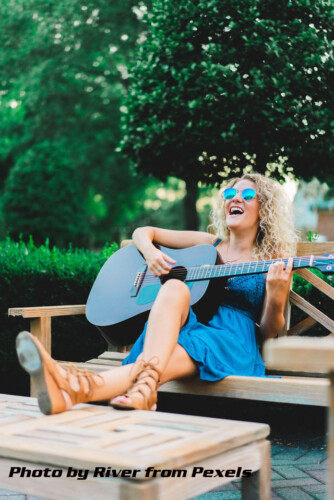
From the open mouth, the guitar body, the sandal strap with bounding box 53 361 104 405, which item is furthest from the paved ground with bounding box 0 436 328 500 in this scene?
the open mouth

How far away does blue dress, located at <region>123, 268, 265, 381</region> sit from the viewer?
9.98 feet

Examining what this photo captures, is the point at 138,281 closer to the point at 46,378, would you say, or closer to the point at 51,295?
the point at 51,295

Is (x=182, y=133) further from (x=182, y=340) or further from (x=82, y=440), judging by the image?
(x=82, y=440)

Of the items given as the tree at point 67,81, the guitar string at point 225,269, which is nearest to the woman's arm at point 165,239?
the guitar string at point 225,269

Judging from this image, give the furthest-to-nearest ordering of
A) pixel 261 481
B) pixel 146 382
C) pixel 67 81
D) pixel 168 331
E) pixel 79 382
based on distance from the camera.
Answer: pixel 67 81
pixel 168 331
pixel 146 382
pixel 79 382
pixel 261 481

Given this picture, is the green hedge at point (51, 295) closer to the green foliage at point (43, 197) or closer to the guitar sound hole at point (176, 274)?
the guitar sound hole at point (176, 274)

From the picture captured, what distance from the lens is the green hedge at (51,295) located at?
4520 millimetres

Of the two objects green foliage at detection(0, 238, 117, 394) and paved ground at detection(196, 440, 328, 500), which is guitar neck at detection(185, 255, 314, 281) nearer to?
paved ground at detection(196, 440, 328, 500)

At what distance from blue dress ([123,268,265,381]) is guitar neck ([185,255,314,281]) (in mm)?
109

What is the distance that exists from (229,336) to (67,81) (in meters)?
11.2

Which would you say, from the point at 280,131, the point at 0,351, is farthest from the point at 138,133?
the point at 0,351

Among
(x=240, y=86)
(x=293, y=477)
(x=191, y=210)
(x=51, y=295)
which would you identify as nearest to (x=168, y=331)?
(x=293, y=477)

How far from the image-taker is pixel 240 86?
18.3 feet

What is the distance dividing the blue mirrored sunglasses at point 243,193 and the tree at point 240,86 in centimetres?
202
